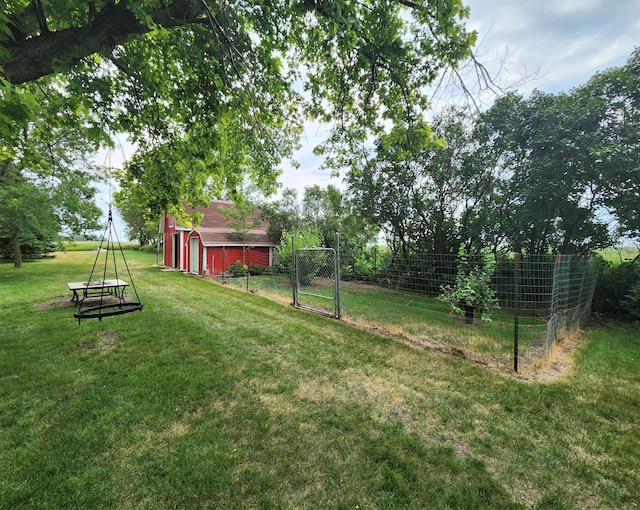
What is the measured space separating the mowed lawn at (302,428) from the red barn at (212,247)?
980 cm

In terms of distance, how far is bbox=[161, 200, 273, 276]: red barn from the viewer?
14.3 m

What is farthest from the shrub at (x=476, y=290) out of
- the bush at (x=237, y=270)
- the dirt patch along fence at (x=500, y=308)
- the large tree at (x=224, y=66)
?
the bush at (x=237, y=270)

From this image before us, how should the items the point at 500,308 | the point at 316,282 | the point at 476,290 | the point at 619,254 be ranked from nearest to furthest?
the point at 500,308
the point at 476,290
the point at 619,254
the point at 316,282

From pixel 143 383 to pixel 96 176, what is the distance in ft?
58.1

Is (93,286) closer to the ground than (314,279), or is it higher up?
A: higher up

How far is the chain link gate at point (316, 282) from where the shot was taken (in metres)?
6.62

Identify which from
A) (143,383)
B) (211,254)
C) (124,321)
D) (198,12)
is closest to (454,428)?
(143,383)

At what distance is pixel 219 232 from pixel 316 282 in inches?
300

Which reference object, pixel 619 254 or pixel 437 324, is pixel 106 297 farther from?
pixel 619 254

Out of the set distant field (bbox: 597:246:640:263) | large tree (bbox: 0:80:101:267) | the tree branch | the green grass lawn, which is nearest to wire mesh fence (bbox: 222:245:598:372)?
the green grass lawn

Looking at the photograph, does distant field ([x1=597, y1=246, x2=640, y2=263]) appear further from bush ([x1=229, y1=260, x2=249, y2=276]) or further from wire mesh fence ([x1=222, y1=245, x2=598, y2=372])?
bush ([x1=229, y1=260, x2=249, y2=276])

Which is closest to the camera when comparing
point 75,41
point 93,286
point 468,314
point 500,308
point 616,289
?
point 75,41

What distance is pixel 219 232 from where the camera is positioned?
51.8 ft

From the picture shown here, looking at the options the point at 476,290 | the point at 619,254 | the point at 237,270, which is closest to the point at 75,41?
the point at 476,290
